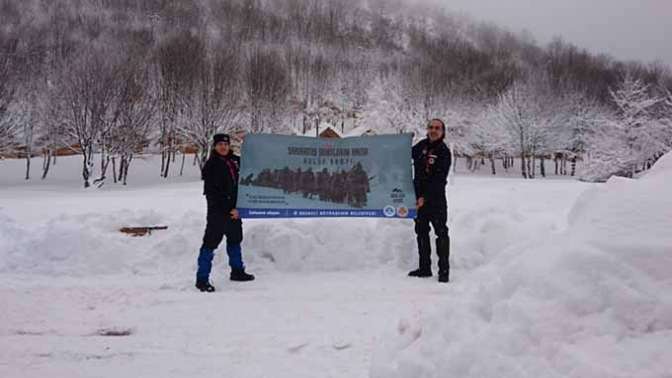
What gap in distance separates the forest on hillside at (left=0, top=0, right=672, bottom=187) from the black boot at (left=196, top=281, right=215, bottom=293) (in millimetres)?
28363

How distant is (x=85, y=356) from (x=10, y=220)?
4.49 meters

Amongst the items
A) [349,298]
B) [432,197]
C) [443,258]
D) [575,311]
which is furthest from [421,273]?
[575,311]

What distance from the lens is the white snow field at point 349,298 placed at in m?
2.23

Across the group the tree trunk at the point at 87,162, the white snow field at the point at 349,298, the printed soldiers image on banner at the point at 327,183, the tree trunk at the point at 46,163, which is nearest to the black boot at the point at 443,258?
the white snow field at the point at 349,298

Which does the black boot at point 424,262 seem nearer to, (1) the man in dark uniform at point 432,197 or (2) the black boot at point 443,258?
(1) the man in dark uniform at point 432,197

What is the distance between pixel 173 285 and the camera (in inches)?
232

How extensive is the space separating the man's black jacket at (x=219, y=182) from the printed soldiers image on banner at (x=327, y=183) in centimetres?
85

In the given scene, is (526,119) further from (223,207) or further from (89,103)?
(223,207)

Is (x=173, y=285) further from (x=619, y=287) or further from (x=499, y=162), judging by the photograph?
(x=499, y=162)

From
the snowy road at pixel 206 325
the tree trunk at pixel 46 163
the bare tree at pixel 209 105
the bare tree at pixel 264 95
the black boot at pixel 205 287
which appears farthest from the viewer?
the bare tree at pixel 264 95

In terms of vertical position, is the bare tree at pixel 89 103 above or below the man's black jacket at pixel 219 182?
above

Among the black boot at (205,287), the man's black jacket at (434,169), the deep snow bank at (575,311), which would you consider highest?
the man's black jacket at (434,169)

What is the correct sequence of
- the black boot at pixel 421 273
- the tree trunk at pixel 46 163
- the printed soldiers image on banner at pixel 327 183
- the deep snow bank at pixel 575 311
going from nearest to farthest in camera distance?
the deep snow bank at pixel 575 311
the black boot at pixel 421 273
the printed soldiers image on banner at pixel 327 183
the tree trunk at pixel 46 163

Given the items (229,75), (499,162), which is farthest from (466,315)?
(499,162)
